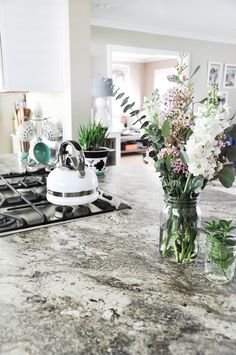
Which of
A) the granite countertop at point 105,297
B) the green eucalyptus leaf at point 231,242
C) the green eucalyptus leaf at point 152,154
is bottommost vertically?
the granite countertop at point 105,297

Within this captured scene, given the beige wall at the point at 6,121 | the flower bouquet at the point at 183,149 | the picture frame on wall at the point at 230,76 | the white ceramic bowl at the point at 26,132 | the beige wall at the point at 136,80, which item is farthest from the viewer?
the beige wall at the point at 136,80

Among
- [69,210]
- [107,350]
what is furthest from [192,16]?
[107,350]

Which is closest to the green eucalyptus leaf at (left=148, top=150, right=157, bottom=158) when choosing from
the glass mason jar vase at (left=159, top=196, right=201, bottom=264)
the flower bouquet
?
the flower bouquet

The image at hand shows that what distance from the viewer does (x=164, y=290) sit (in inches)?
29.1

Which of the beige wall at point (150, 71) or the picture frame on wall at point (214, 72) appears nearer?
the picture frame on wall at point (214, 72)

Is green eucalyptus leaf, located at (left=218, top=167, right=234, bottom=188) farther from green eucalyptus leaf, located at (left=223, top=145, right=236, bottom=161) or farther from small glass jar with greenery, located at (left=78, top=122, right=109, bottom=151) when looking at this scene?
small glass jar with greenery, located at (left=78, top=122, right=109, bottom=151)

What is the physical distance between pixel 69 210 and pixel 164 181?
517 millimetres

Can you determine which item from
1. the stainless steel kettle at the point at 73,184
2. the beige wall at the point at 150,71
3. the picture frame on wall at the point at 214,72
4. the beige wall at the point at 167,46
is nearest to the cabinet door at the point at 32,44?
the stainless steel kettle at the point at 73,184

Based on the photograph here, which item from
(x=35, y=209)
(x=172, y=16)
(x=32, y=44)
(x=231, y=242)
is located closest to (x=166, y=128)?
(x=231, y=242)

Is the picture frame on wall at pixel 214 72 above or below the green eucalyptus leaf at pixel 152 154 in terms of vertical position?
above

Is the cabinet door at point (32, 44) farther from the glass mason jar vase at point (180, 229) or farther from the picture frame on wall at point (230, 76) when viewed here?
the picture frame on wall at point (230, 76)

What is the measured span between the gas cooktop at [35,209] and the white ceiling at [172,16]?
2601 mm

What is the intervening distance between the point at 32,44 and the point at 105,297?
1.87 meters

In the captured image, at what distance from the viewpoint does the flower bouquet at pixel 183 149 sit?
27.0 inches
